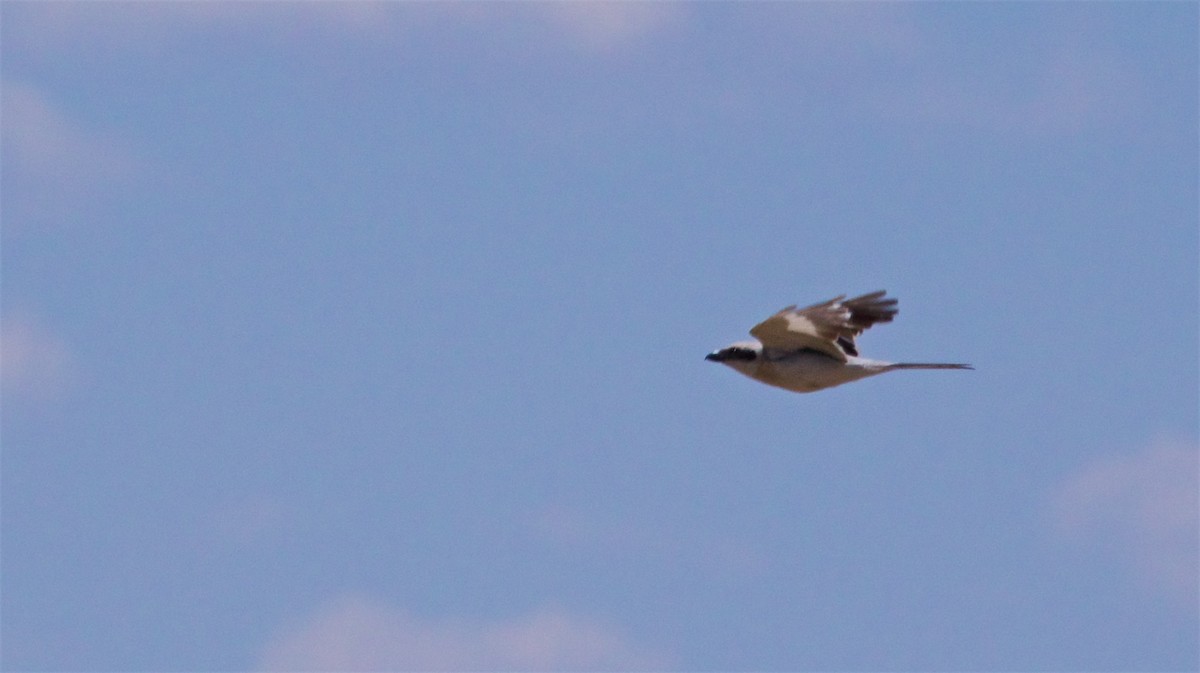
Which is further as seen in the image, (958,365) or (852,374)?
(852,374)

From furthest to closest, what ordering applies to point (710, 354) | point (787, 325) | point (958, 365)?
1. point (710, 354)
2. point (787, 325)
3. point (958, 365)

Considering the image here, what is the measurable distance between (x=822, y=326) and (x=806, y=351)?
1.19 ft

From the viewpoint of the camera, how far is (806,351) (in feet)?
48.3

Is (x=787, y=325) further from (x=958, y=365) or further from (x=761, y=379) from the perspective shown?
(x=958, y=365)

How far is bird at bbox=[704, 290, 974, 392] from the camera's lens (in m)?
14.3

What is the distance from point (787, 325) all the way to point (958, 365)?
1865 millimetres

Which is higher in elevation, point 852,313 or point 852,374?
point 852,313

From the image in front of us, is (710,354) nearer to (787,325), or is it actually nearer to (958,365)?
(787,325)

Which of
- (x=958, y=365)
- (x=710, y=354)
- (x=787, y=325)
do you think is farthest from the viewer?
(x=710, y=354)

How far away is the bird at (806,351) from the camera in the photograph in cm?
1430

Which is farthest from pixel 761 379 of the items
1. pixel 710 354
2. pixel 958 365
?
pixel 958 365

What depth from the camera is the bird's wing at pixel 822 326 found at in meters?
14.3

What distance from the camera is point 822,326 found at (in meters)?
14.5

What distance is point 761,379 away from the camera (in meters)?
14.8
